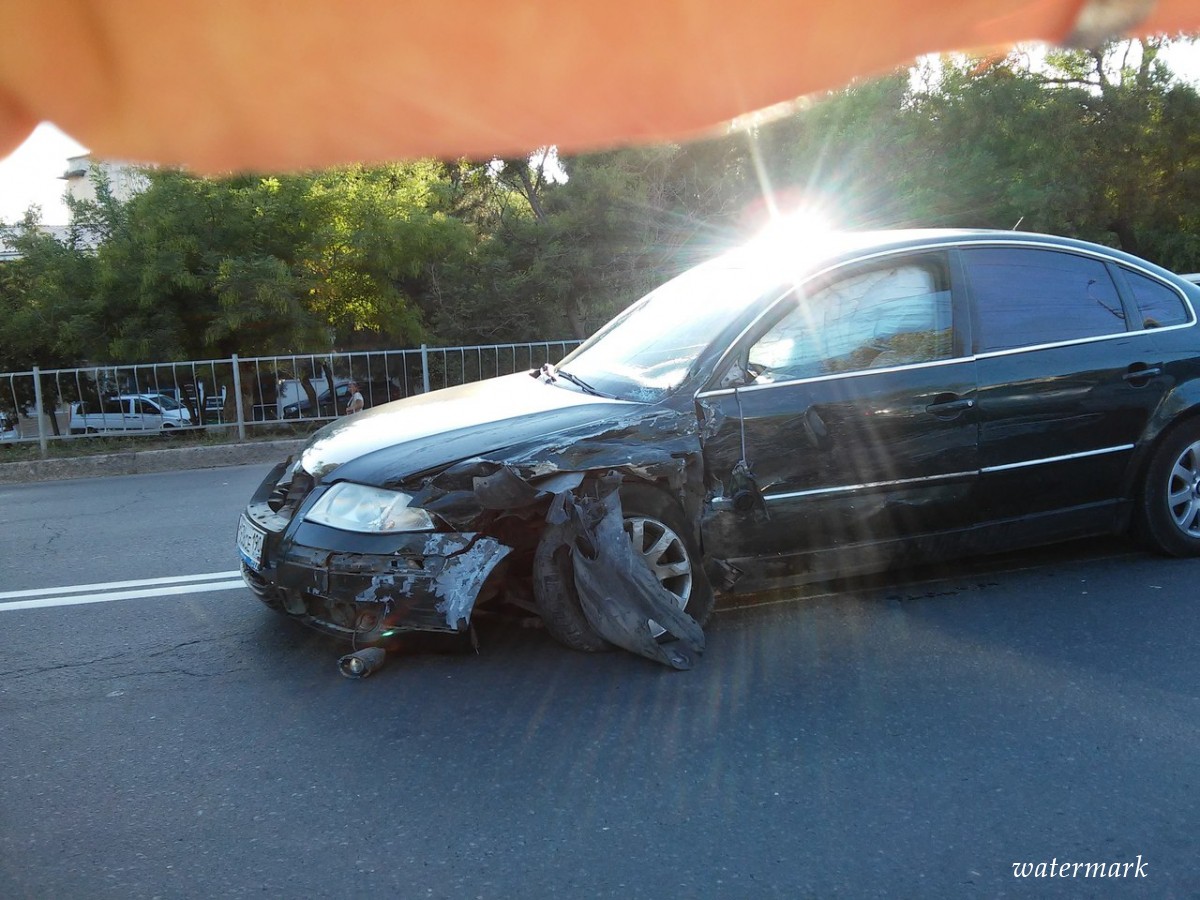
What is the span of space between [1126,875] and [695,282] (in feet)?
10.8

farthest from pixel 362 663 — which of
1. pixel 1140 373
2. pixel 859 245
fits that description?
pixel 1140 373

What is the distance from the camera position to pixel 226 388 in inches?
499

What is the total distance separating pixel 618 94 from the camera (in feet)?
3.53

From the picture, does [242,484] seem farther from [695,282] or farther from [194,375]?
[695,282]

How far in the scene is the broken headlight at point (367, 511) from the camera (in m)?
3.68

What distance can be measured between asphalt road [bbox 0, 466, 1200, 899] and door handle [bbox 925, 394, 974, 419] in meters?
0.84

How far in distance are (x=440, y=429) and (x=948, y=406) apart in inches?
86.9

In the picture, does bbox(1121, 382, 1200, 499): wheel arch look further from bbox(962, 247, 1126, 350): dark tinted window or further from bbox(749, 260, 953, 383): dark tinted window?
bbox(749, 260, 953, 383): dark tinted window

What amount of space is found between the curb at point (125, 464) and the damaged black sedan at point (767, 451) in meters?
8.32

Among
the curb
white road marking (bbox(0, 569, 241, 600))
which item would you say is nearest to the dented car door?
white road marking (bbox(0, 569, 241, 600))

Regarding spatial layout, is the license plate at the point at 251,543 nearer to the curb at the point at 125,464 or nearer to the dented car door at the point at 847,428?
the dented car door at the point at 847,428

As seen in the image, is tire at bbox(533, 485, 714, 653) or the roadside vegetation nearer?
the roadside vegetation

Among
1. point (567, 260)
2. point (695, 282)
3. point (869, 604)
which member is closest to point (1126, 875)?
point (869, 604)

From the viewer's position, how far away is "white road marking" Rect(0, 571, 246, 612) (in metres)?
5.02
